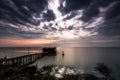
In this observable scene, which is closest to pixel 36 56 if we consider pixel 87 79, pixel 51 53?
pixel 51 53

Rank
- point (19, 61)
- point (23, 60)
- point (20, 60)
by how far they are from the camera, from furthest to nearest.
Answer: point (23, 60) < point (19, 61) < point (20, 60)

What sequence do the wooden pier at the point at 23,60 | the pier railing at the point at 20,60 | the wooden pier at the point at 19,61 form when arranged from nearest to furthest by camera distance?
the wooden pier at the point at 23,60 → the wooden pier at the point at 19,61 → the pier railing at the point at 20,60

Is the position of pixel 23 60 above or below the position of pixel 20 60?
below

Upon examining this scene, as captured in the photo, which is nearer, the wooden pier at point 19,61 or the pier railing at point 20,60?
the wooden pier at point 19,61

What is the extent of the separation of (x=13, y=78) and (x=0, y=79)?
3.67ft

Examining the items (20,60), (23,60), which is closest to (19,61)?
(23,60)

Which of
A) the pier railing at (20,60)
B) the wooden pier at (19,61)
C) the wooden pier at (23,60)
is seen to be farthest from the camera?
the pier railing at (20,60)

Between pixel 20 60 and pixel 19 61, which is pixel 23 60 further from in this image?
pixel 20 60

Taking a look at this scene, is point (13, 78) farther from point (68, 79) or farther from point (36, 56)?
point (36, 56)

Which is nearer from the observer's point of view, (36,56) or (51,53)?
(36,56)

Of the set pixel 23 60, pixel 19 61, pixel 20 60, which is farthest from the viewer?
pixel 23 60

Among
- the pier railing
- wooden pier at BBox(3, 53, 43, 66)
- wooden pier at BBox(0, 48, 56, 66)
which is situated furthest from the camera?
the pier railing

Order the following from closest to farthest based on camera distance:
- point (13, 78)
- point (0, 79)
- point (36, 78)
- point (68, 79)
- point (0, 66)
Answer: point (0, 79) < point (13, 78) < point (0, 66) < point (36, 78) < point (68, 79)

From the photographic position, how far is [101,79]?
841 inches
